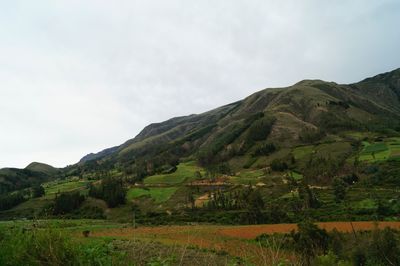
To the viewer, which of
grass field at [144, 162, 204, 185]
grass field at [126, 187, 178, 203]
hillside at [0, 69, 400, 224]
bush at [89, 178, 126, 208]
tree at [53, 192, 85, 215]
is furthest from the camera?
grass field at [144, 162, 204, 185]

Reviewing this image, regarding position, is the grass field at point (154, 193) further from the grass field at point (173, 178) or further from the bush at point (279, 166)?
the bush at point (279, 166)

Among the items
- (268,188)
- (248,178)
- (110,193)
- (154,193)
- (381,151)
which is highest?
(110,193)

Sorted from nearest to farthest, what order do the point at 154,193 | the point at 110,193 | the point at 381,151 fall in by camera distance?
the point at 110,193 → the point at 154,193 → the point at 381,151

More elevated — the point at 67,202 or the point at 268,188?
the point at 67,202

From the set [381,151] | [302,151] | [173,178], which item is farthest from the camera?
[302,151]

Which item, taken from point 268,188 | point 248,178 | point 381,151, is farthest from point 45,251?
point 381,151

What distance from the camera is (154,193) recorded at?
339 ft

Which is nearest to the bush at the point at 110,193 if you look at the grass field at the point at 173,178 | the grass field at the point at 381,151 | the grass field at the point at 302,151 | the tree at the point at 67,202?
the tree at the point at 67,202

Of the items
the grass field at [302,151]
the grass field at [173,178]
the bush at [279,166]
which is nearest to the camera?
the bush at [279,166]

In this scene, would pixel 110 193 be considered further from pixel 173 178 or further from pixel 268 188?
pixel 268 188

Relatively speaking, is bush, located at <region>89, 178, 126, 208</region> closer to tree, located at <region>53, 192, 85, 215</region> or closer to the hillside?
the hillside

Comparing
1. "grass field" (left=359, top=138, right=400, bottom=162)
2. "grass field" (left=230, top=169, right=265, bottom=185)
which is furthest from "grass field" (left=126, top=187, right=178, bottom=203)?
"grass field" (left=359, top=138, right=400, bottom=162)

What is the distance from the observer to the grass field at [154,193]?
99.8m

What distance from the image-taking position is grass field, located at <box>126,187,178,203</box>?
9977 cm
